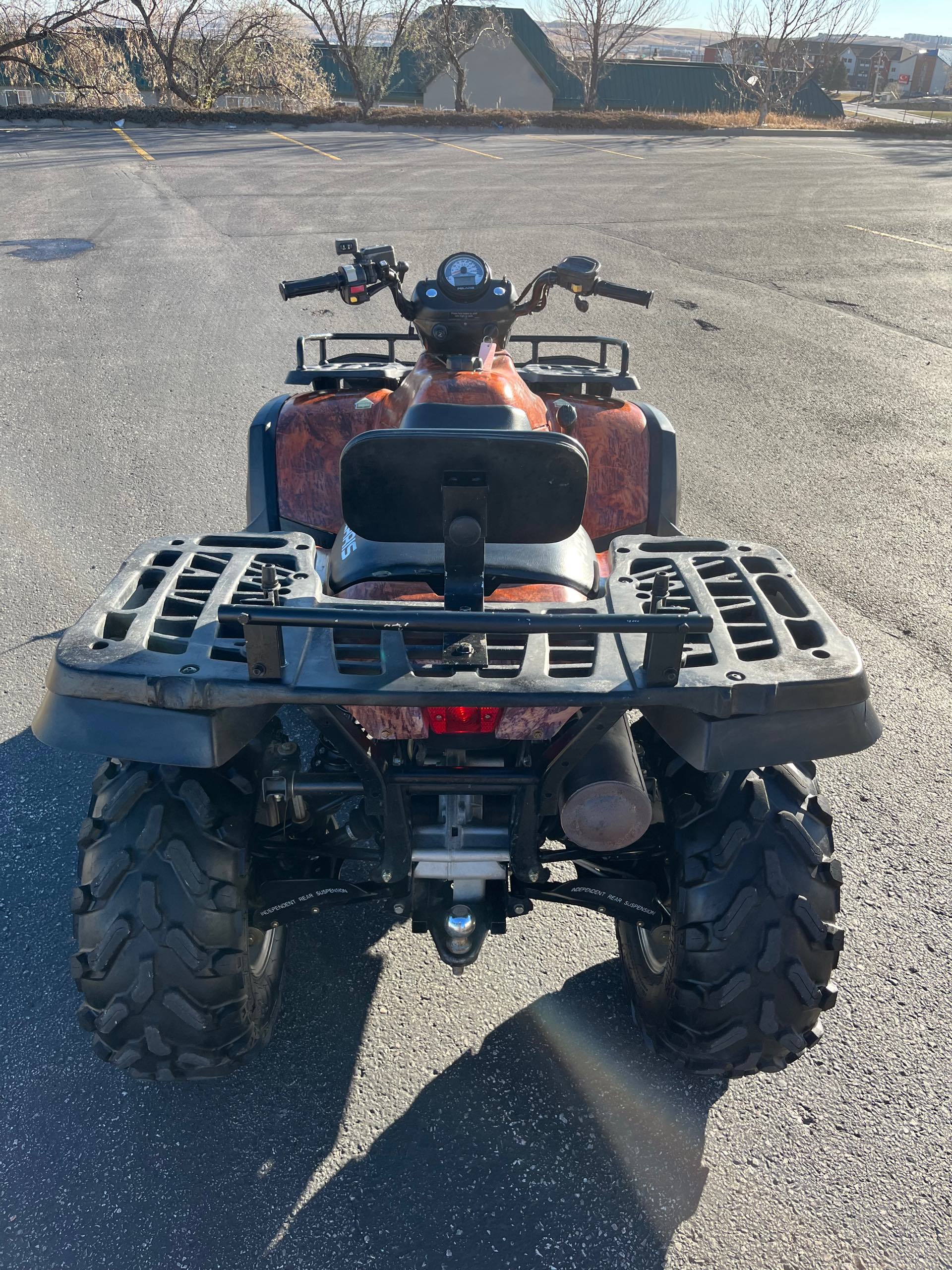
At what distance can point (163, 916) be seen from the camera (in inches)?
82.5

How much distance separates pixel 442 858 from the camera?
7.00 ft

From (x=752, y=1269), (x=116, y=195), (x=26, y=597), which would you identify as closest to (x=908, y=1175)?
(x=752, y=1269)

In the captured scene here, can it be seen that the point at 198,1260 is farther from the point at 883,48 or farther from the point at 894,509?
the point at 883,48

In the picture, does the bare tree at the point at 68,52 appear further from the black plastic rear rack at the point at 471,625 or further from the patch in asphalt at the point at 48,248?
the black plastic rear rack at the point at 471,625

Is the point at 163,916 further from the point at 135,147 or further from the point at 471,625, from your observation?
the point at 135,147

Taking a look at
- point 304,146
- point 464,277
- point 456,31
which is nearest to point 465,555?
point 464,277

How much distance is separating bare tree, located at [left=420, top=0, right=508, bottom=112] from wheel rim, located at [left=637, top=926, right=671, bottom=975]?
1363 inches

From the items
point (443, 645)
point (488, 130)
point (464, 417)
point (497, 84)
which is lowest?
point (488, 130)

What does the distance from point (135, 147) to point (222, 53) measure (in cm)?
1220

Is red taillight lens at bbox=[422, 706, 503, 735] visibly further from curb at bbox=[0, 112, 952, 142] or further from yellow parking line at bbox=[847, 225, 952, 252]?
curb at bbox=[0, 112, 952, 142]

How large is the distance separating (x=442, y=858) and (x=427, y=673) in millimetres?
487

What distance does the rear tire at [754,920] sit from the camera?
83.4 inches

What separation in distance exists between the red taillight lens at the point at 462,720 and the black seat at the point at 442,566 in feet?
1.13

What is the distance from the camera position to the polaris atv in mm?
1854
